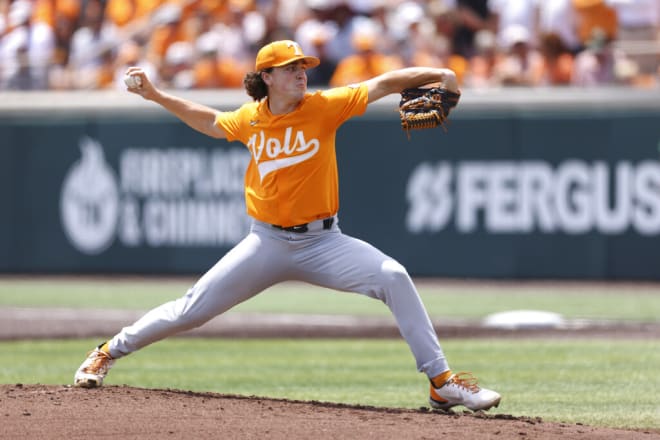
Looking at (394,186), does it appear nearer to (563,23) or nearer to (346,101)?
(563,23)

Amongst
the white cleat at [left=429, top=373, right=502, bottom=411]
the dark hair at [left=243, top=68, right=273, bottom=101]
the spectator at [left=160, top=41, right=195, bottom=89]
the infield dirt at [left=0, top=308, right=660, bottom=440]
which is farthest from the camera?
the spectator at [left=160, top=41, right=195, bottom=89]

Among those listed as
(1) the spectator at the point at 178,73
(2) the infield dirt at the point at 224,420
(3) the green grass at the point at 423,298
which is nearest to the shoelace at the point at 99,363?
(2) the infield dirt at the point at 224,420

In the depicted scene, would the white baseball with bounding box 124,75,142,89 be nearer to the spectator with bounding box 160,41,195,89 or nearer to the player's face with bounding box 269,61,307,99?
Result: the player's face with bounding box 269,61,307,99

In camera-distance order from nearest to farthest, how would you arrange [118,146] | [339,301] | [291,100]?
[291,100] → [339,301] → [118,146]

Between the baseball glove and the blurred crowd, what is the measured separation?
9371 millimetres

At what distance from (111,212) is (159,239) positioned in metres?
0.87

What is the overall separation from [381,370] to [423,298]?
6176 mm

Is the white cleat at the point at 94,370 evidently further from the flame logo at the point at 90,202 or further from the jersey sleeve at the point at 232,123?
the flame logo at the point at 90,202

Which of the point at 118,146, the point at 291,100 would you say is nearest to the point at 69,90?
the point at 118,146

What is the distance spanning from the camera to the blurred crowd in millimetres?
16469

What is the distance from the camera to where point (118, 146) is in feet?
62.3

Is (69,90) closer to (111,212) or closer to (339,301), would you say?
(111,212)

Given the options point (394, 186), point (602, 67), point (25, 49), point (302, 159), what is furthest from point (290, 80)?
point (25, 49)

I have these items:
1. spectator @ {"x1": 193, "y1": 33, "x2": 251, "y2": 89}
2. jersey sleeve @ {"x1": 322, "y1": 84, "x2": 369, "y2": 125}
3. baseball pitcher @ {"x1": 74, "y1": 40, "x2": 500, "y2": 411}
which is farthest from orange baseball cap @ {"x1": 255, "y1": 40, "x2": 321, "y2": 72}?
spectator @ {"x1": 193, "y1": 33, "x2": 251, "y2": 89}
